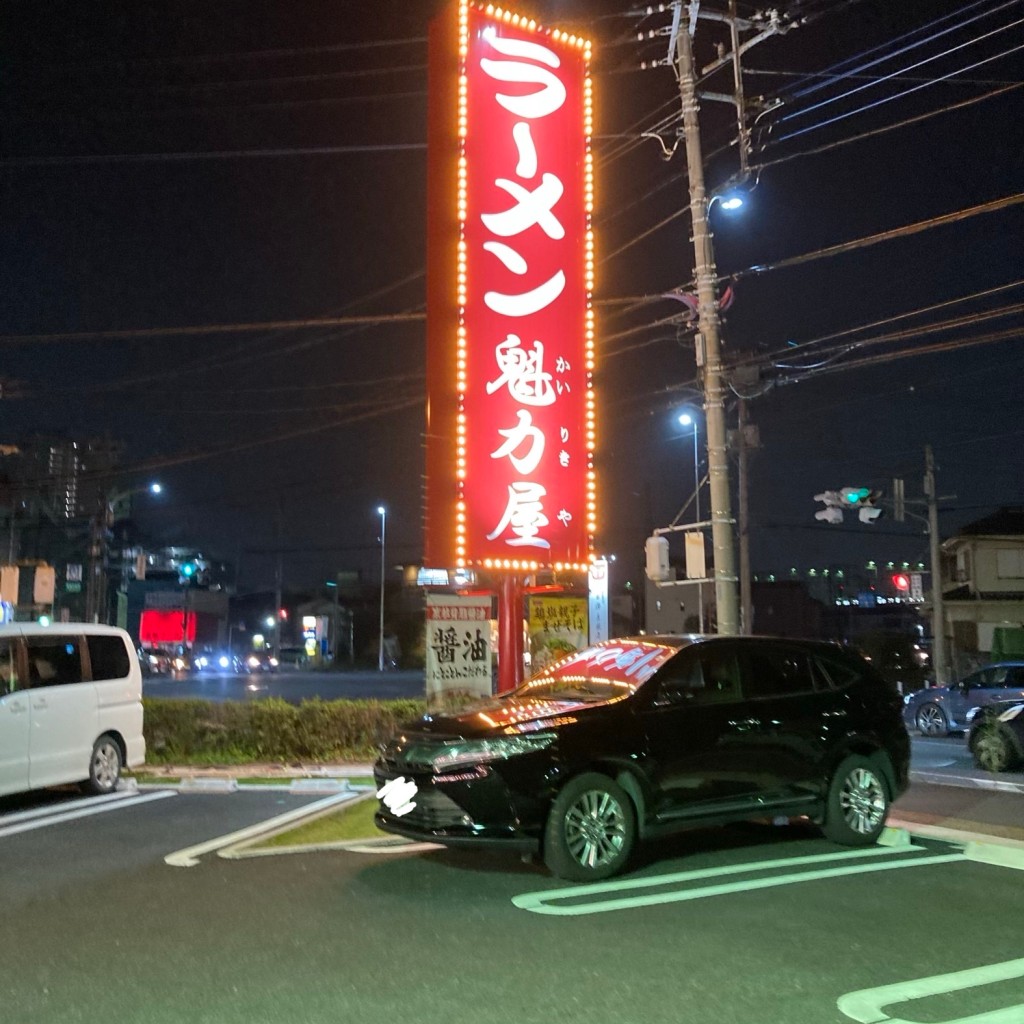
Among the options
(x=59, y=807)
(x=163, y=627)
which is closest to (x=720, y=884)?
(x=59, y=807)

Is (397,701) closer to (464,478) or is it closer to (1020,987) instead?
(464,478)

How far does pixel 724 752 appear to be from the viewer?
7.55 meters

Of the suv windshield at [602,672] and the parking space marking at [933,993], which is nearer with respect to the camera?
the parking space marking at [933,993]

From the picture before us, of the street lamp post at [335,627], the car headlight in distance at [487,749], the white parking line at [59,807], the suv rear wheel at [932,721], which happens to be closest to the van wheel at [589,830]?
the car headlight in distance at [487,749]

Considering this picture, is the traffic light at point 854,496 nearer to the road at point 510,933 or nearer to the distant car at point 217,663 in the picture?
the road at point 510,933

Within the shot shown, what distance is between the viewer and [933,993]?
4840 millimetres

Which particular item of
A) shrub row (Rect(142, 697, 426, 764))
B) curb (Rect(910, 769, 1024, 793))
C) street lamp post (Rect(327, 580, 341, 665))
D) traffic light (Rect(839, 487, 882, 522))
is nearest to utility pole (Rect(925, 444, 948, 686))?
traffic light (Rect(839, 487, 882, 522))

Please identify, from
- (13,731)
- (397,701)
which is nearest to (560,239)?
(397,701)

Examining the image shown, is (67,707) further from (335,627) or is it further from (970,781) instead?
(335,627)

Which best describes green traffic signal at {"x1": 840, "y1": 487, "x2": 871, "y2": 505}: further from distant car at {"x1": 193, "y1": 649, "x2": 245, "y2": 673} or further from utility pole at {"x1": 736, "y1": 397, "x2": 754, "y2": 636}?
distant car at {"x1": 193, "y1": 649, "x2": 245, "y2": 673}

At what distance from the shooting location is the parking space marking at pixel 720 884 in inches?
248

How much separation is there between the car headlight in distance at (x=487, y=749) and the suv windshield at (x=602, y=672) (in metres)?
0.83

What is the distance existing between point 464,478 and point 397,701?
358 centimetres

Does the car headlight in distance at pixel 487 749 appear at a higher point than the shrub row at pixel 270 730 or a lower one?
higher
